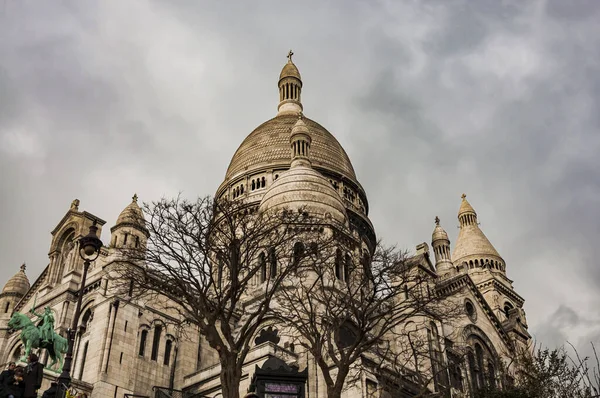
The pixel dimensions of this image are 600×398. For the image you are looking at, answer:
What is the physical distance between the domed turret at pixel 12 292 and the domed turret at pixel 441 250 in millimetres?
30558

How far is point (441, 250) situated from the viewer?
54.9 m

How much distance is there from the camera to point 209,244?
79.4 ft

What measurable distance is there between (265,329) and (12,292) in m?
21.6

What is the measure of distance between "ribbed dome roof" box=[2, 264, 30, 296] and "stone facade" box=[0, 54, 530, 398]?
0.08m

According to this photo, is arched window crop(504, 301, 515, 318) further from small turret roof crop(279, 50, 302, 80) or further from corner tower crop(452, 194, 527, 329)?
small turret roof crop(279, 50, 302, 80)

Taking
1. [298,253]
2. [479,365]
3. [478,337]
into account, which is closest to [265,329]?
[298,253]

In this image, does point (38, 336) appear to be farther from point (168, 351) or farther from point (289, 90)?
point (289, 90)

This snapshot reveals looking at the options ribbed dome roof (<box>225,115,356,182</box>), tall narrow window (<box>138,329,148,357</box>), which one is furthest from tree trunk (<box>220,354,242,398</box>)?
ribbed dome roof (<box>225,115,356,182</box>)

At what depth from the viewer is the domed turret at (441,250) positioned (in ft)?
176

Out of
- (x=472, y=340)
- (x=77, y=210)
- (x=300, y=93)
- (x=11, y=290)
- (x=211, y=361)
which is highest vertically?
(x=300, y=93)

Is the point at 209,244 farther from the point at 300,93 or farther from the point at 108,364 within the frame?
the point at 300,93

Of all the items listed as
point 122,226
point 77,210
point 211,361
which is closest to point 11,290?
point 77,210

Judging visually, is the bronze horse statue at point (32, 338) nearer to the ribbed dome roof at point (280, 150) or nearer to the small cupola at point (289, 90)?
the ribbed dome roof at point (280, 150)

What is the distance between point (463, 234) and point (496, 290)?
7907 millimetres
